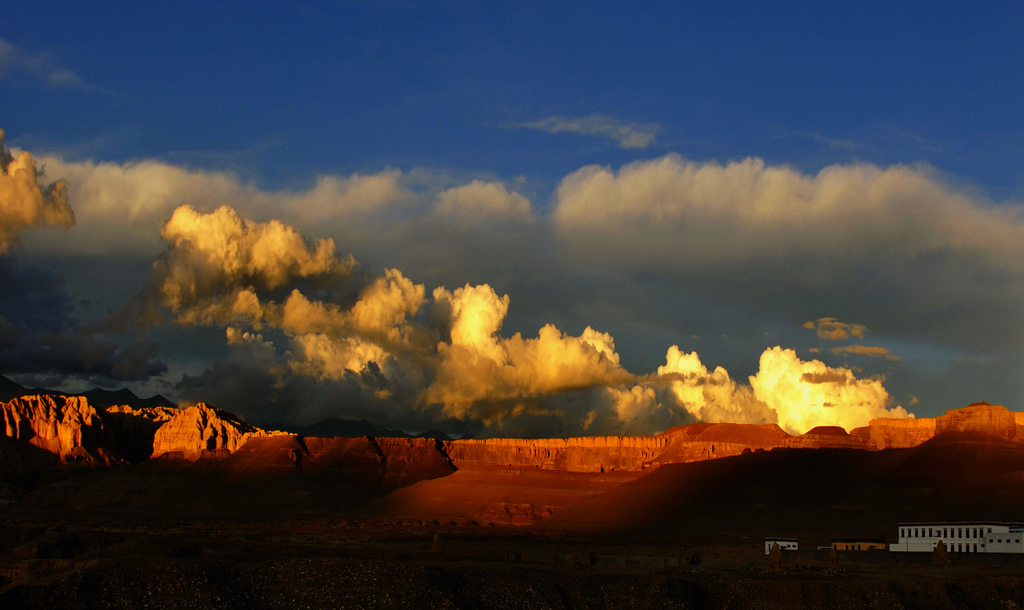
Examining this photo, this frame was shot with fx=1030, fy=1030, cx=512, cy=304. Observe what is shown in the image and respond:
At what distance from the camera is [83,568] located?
60.5 m

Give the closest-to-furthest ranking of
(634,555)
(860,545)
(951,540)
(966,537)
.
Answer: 1. (966,537)
2. (951,540)
3. (860,545)
4. (634,555)

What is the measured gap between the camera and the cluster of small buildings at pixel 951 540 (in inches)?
3935

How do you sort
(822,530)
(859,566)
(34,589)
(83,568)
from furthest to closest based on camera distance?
(822,530)
(859,566)
(83,568)
(34,589)

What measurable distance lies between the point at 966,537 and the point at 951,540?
4.80ft

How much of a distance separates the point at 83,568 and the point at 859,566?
62.8 m

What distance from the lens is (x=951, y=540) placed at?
4075 inches

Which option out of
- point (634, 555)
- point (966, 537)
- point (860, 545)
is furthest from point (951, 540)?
point (634, 555)

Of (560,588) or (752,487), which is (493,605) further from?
(752,487)

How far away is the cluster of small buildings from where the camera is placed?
3935 inches

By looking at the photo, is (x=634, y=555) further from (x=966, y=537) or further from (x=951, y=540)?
(x=966, y=537)

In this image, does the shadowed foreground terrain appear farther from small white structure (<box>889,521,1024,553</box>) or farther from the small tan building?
small white structure (<box>889,521,1024,553</box>)

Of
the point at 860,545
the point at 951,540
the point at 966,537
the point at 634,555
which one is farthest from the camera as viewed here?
the point at 634,555

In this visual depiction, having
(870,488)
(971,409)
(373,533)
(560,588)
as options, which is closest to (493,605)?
(560,588)

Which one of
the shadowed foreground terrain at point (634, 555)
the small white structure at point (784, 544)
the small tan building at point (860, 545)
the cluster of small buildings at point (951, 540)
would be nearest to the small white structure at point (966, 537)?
the cluster of small buildings at point (951, 540)
